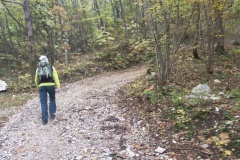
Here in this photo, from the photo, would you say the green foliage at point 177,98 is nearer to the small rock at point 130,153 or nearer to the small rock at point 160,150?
the small rock at point 160,150

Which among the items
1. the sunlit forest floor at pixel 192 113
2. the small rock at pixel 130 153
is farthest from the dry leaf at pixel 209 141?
the small rock at pixel 130 153

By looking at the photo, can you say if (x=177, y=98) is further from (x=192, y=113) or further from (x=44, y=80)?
(x=44, y=80)

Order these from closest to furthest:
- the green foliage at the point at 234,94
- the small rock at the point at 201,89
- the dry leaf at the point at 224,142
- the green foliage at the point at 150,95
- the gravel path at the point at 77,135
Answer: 1. the dry leaf at the point at 224,142
2. the gravel path at the point at 77,135
3. the green foliage at the point at 234,94
4. the small rock at the point at 201,89
5. the green foliage at the point at 150,95

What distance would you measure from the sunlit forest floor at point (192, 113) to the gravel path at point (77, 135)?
49cm

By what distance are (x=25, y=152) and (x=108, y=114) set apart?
2843 mm

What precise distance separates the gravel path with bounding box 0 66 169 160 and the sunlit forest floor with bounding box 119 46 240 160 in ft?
1.61

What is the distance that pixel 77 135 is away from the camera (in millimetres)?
5988

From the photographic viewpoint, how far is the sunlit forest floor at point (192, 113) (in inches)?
180

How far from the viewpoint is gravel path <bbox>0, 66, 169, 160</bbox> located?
5.03m

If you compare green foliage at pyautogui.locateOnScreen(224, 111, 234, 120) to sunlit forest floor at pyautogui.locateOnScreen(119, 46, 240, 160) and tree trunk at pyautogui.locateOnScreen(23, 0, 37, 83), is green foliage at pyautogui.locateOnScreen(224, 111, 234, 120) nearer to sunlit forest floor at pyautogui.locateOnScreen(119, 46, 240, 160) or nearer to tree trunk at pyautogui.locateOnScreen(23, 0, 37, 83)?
sunlit forest floor at pyautogui.locateOnScreen(119, 46, 240, 160)

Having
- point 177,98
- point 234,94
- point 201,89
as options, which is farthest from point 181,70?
point 234,94

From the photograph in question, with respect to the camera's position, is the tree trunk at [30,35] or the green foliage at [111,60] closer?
the tree trunk at [30,35]

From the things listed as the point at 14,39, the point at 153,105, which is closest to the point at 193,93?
the point at 153,105

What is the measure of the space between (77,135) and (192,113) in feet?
10.1
